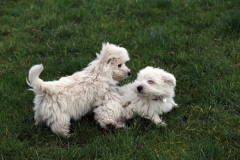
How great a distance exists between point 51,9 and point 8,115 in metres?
4.29

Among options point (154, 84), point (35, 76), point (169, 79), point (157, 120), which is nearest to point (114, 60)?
point (154, 84)

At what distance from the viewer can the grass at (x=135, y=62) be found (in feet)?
12.9

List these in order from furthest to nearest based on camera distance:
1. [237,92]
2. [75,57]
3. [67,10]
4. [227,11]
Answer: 1. [67,10]
2. [227,11]
3. [75,57]
4. [237,92]

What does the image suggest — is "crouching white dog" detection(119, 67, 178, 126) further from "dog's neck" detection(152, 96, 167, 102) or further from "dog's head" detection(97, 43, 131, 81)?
"dog's head" detection(97, 43, 131, 81)

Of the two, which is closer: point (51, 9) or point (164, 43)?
point (164, 43)

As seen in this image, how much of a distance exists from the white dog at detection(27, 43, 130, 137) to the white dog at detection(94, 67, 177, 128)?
0.15 metres

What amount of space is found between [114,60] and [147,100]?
2.37 feet

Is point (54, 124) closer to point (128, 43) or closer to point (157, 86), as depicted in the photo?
point (157, 86)

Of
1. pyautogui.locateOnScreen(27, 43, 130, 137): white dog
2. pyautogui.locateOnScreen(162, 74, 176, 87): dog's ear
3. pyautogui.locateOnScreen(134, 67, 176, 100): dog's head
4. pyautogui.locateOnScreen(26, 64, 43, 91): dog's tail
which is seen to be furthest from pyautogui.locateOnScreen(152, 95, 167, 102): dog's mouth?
pyautogui.locateOnScreen(26, 64, 43, 91): dog's tail

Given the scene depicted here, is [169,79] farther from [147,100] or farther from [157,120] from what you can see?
[157,120]

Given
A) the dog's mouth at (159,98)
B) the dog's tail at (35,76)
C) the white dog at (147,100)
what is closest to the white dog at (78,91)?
the dog's tail at (35,76)

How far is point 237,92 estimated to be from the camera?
4.90 metres

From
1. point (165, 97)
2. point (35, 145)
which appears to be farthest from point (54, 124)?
point (165, 97)

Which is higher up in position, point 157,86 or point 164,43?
point 157,86
